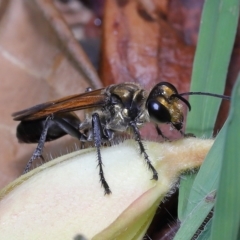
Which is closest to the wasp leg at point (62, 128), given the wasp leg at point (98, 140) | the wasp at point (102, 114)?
the wasp at point (102, 114)

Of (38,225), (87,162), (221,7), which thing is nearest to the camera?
(38,225)

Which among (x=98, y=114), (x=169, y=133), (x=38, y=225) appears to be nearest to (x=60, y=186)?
(x=38, y=225)

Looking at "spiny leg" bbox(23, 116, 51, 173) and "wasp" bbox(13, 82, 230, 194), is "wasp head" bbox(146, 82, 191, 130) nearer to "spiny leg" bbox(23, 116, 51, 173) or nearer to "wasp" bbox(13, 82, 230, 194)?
"wasp" bbox(13, 82, 230, 194)

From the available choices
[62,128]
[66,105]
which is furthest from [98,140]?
[62,128]

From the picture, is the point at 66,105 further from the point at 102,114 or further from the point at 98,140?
the point at 98,140

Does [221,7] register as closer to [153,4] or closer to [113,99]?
[113,99]

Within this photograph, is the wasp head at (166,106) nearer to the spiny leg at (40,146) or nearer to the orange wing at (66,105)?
the orange wing at (66,105)
